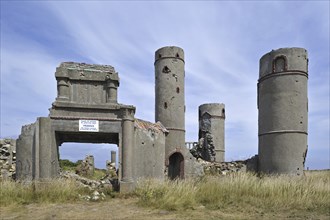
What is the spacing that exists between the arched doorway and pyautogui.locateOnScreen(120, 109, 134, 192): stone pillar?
7.78m

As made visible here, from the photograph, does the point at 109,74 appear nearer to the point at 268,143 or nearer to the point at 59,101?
the point at 59,101

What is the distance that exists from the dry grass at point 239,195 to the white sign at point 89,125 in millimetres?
2484

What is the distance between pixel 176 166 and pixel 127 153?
846 centimetres

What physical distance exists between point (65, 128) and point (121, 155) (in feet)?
6.95

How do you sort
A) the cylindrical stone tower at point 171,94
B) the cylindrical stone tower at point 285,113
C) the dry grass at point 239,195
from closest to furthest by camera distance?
the dry grass at point 239,195
the cylindrical stone tower at point 285,113
the cylindrical stone tower at point 171,94

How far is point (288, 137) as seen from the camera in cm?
1509

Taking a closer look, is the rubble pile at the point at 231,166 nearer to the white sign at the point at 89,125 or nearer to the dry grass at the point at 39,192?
the white sign at the point at 89,125

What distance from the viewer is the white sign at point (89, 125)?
33.2ft

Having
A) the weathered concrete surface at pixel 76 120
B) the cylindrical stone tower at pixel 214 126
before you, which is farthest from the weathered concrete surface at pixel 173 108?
the weathered concrete surface at pixel 76 120

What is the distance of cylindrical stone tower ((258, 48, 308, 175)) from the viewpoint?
49.3 feet

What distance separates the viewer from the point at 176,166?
18.0 metres

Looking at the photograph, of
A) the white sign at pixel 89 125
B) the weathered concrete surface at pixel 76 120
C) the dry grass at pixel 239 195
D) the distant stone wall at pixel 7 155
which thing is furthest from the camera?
the distant stone wall at pixel 7 155

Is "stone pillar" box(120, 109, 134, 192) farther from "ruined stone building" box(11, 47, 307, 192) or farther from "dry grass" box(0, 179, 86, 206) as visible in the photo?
"dry grass" box(0, 179, 86, 206)

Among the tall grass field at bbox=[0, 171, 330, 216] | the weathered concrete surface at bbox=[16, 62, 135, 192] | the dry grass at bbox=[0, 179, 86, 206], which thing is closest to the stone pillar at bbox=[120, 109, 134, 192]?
the weathered concrete surface at bbox=[16, 62, 135, 192]
